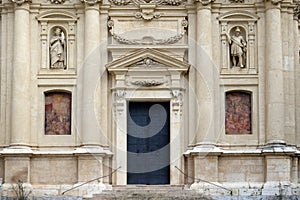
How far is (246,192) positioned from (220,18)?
248 inches

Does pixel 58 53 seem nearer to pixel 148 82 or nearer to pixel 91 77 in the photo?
pixel 91 77

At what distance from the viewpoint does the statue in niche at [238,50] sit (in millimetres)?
32344

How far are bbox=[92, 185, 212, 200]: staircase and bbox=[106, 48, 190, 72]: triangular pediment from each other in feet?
13.9

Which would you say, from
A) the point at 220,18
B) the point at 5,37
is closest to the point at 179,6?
the point at 220,18

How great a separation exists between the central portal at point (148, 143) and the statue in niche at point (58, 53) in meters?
2.85

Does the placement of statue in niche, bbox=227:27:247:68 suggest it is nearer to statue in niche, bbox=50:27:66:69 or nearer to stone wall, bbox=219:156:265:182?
stone wall, bbox=219:156:265:182

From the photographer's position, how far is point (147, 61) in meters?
32.2

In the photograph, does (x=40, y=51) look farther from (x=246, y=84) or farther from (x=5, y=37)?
(x=246, y=84)

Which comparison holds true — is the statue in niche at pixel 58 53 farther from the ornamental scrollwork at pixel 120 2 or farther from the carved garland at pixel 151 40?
the ornamental scrollwork at pixel 120 2

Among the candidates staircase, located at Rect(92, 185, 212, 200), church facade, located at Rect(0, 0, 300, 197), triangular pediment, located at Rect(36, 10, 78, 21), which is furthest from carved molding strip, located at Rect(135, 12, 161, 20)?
staircase, located at Rect(92, 185, 212, 200)

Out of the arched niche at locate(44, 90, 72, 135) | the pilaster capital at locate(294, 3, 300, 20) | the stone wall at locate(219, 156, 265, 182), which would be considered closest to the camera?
the stone wall at locate(219, 156, 265, 182)

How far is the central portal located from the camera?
105 feet

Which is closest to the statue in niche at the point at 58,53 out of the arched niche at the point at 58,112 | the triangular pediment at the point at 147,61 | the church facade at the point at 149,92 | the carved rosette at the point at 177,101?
the church facade at the point at 149,92

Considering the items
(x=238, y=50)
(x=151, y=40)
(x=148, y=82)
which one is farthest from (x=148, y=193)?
(x=238, y=50)
